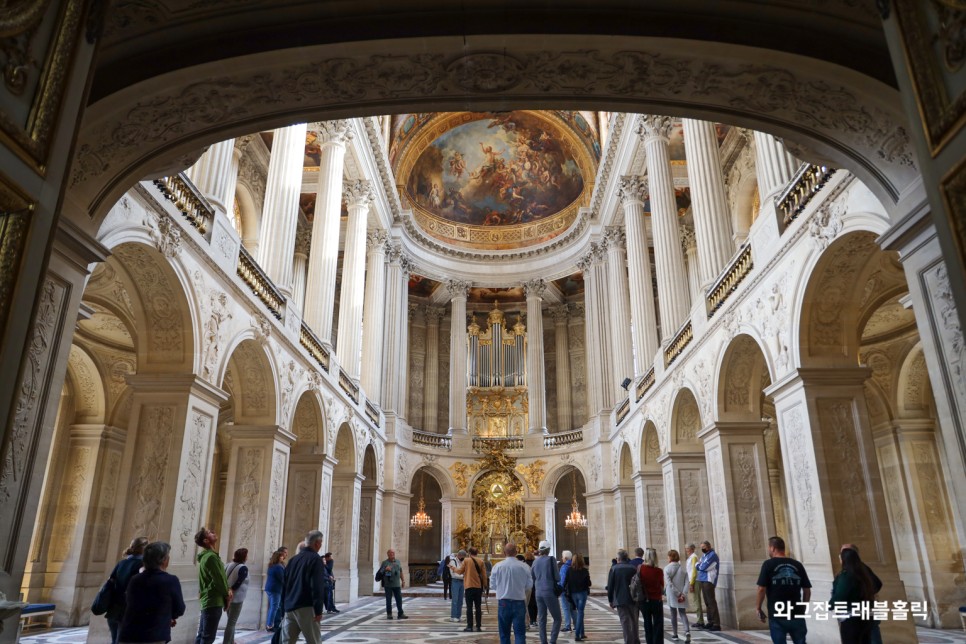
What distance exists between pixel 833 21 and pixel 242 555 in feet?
25.0

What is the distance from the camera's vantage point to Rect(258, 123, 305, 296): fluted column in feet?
47.1

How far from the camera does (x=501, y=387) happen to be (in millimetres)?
31406

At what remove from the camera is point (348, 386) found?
64.3ft

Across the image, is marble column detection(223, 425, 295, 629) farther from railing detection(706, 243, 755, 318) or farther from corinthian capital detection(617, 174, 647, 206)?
corinthian capital detection(617, 174, 647, 206)

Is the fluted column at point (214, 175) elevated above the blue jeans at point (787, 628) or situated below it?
above

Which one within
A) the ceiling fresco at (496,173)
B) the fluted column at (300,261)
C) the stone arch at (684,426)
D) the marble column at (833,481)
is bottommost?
the marble column at (833,481)

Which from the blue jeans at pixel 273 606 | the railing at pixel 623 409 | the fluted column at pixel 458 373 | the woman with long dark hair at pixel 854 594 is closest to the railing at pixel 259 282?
the blue jeans at pixel 273 606

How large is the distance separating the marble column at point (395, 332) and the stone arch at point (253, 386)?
12.9 m

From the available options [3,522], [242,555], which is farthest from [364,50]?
[242,555]

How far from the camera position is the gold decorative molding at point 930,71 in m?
2.91

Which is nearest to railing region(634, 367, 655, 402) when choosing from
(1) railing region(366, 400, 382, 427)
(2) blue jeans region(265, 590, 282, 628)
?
(1) railing region(366, 400, 382, 427)

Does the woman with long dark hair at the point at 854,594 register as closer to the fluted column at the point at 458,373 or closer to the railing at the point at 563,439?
the railing at the point at 563,439

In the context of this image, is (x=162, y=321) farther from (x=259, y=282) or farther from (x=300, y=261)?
Result: (x=300, y=261)

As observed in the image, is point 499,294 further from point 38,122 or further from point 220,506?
point 38,122
